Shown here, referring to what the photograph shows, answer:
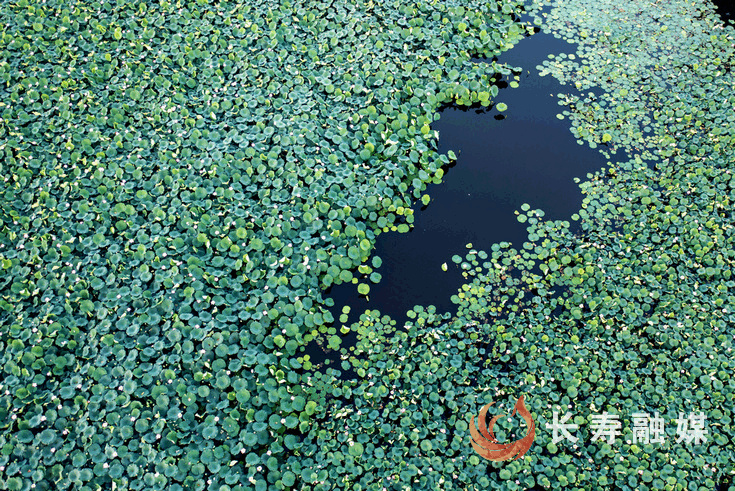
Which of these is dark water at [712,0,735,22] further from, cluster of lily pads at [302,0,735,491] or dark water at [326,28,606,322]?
dark water at [326,28,606,322]

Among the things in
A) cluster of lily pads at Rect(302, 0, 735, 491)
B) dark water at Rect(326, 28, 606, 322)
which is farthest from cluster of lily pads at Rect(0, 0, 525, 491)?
cluster of lily pads at Rect(302, 0, 735, 491)

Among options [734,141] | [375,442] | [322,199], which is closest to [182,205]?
[322,199]

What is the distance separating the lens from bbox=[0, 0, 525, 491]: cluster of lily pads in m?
3.60

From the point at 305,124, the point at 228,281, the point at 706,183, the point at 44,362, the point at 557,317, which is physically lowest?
the point at 44,362

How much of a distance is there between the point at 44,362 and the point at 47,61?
3.53 metres

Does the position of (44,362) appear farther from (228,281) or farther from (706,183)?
(706,183)

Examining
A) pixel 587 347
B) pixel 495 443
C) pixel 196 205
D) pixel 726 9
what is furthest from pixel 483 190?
pixel 726 9

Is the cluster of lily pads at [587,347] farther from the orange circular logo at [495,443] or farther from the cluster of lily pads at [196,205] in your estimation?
the cluster of lily pads at [196,205]

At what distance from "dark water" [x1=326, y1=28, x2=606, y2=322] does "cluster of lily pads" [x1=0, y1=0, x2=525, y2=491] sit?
20 cm

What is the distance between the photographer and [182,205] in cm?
462

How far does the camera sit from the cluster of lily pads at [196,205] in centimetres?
360

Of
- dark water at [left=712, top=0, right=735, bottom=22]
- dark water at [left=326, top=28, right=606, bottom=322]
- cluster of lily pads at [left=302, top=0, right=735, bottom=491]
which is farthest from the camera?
dark water at [left=712, top=0, right=735, bottom=22]

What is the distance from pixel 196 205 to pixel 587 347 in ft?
11.2

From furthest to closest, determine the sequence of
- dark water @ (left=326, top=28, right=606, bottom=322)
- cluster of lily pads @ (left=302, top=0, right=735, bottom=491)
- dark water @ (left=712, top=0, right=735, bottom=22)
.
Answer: dark water @ (left=712, top=0, right=735, bottom=22), dark water @ (left=326, top=28, right=606, bottom=322), cluster of lily pads @ (left=302, top=0, right=735, bottom=491)
